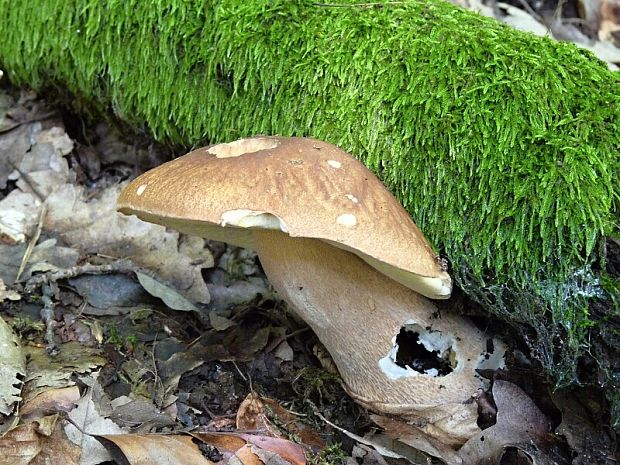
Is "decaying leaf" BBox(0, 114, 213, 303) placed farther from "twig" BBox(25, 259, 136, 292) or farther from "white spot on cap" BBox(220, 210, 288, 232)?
"white spot on cap" BBox(220, 210, 288, 232)

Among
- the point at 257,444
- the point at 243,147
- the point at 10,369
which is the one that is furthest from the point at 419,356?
the point at 10,369

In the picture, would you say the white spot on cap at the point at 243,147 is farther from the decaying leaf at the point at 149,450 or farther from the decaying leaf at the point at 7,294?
the decaying leaf at the point at 7,294

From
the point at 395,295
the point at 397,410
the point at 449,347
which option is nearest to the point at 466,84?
the point at 395,295

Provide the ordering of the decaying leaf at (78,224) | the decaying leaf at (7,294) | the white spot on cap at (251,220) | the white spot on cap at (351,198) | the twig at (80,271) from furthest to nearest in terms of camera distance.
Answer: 1. the decaying leaf at (78,224)
2. the twig at (80,271)
3. the decaying leaf at (7,294)
4. the white spot on cap at (351,198)
5. the white spot on cap at (251,220)

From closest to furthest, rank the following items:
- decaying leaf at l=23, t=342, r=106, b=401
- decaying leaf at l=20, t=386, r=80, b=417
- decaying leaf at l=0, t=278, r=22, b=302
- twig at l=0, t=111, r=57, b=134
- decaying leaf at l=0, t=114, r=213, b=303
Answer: decaying leaf at l=20, t=386, r=80, b=417
decaying leaf at l=23, t=342, r=106, b=401
decaying leaf at l=0, t=278, r=22, b=302
decaying leaf at l=0, t=114, r=213, b=303
twig at l=0, t=111, r=57, b=134

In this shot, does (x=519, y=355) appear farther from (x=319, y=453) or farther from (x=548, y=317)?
(x=319, y=453)

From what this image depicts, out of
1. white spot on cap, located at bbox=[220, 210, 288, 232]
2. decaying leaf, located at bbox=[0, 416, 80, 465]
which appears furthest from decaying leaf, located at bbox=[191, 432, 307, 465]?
white spot on cap, located at bbox=[220, 210, 288, 232]

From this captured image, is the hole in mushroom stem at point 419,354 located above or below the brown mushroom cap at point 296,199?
below

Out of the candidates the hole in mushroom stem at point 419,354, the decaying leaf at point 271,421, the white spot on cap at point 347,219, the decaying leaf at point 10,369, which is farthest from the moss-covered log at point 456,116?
the decaying leaf at point 10,369
